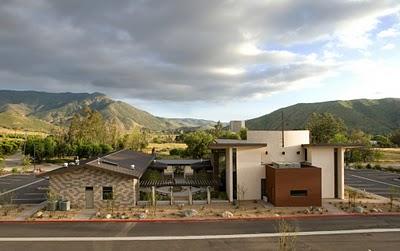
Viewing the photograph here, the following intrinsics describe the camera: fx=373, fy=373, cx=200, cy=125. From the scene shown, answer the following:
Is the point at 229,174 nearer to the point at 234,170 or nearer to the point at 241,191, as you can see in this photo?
the point at 234,170

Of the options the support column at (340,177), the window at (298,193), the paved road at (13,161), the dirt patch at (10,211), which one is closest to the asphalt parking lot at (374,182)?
the support column at (340,177)

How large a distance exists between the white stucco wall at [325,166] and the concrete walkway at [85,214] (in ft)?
60.0

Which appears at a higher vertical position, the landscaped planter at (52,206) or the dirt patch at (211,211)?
the landscaped planter at (52,206)

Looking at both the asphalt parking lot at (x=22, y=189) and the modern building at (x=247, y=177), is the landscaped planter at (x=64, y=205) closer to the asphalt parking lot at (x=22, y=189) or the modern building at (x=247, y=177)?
the modern building at (x=247, y=177)

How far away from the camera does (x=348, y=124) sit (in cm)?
15938

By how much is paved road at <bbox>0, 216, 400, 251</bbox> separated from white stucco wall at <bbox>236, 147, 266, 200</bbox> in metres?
7.33

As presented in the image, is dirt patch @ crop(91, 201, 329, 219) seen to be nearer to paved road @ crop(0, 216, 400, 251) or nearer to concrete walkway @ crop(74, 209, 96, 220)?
concrete walkway @ crop(74, 209, 96, 220)

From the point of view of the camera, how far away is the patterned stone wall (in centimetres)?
2839

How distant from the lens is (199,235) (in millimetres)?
20797

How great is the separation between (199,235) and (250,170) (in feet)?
38.2

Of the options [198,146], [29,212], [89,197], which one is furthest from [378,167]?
[29,212]

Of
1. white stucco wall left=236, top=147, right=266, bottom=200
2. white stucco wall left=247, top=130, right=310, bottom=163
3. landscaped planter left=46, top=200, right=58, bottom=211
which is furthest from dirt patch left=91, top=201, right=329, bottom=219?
white stucco wall left=247, top=130, right=310, bottom=163

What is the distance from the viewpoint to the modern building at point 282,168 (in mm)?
28578

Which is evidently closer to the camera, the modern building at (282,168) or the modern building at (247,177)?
the modern building at (247,177)
